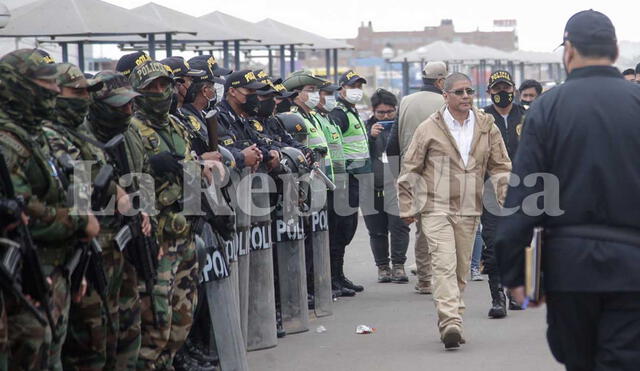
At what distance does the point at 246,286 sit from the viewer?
8.45 metres

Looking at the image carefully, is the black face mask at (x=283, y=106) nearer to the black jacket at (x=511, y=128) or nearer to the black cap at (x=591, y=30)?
the black jacket at (x=511, y=128)

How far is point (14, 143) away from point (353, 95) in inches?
296

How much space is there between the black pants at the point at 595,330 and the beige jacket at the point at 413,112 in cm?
653

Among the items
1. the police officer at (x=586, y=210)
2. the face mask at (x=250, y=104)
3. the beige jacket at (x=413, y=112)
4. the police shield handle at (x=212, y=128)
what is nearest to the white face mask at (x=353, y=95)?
the beige jacket at (x=413, y=112)

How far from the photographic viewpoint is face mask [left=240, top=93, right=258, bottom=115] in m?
9.16

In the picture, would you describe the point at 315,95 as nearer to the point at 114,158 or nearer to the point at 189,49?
the point at 114,158

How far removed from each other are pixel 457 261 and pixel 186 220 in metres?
2.89

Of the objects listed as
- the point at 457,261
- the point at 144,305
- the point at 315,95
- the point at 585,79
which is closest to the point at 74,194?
the point at 144,305

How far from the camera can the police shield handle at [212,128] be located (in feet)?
24.7

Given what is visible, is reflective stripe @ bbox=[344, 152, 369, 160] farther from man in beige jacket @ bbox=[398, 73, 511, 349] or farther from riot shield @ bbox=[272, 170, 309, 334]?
man in beige jacket @ bbox=[398, 73, 511, 349]

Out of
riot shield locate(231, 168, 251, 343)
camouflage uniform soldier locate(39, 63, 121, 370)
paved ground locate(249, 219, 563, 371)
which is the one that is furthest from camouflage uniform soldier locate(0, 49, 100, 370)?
paved ground locate(249, 219, 563, 371)

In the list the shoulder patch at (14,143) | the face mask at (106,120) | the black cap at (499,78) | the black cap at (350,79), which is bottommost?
the shoulder patch at (14,143)

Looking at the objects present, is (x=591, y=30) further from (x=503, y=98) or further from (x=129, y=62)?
(x=503, y=98)

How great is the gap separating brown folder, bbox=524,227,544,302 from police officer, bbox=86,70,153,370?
7.21ft
